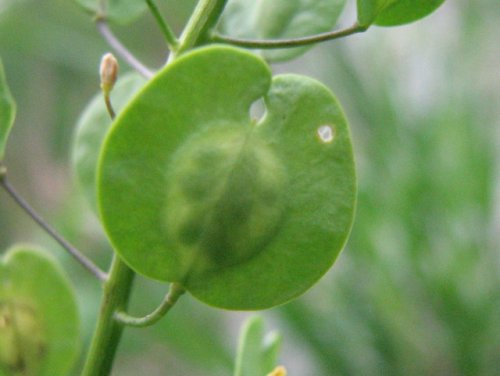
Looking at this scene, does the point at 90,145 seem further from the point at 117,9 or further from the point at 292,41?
the point at 292,41

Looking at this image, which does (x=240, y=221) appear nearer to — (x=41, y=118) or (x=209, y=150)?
(x=209, y=150)

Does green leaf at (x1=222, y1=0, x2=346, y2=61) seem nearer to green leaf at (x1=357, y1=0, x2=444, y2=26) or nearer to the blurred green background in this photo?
green leaf at (x1=357, y1=0, x2=444, y2=26)

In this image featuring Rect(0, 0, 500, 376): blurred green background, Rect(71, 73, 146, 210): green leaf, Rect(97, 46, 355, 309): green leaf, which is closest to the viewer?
Rect(97, 46, 355, 309): green leaf

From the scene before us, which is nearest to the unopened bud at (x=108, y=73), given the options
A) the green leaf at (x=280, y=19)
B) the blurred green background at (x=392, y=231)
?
the green leaf at (x=280, y=19)

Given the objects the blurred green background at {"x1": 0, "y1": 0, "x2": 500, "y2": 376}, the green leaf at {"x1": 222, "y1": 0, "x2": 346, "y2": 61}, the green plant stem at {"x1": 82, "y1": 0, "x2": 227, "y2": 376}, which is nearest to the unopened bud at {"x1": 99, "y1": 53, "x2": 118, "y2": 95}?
the green plant stem at {"x1": 82, "y1": 0, "x2": 227, "y2": 376}

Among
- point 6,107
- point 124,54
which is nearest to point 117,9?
point 124,54

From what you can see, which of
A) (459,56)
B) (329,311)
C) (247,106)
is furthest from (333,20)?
(459,56)
